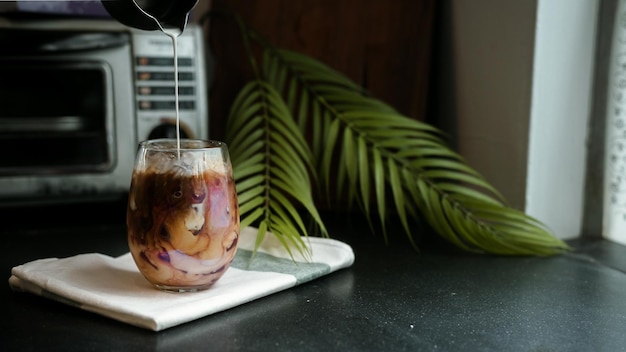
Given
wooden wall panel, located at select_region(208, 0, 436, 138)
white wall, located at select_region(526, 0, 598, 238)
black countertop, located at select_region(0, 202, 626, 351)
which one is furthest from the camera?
wooden wall panel, located at select_region(208, 0, 436, 138)

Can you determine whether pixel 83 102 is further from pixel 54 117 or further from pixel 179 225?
pixel 179 225

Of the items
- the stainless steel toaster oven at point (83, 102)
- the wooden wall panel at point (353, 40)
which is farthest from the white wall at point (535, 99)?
the stainless steel toaster oven at point (83, 102)

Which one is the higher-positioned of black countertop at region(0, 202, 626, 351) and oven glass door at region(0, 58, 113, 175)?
oven glass door at region(0, 58, 113, 175)

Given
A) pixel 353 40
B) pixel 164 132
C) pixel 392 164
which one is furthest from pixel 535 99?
pixel 164 132

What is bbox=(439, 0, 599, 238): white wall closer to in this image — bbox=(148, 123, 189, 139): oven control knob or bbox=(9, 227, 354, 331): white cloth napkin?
bbox=(9, 227, 354, 331): white cloth napkin

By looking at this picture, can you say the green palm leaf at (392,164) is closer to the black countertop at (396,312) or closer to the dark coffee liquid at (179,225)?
the black countertop at (396,312)

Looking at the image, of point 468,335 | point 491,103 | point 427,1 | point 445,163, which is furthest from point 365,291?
point 427,1

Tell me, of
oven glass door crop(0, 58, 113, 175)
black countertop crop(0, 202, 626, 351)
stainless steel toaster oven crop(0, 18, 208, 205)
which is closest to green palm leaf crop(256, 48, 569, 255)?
black countertop crop(0, 202, 626, 351)
